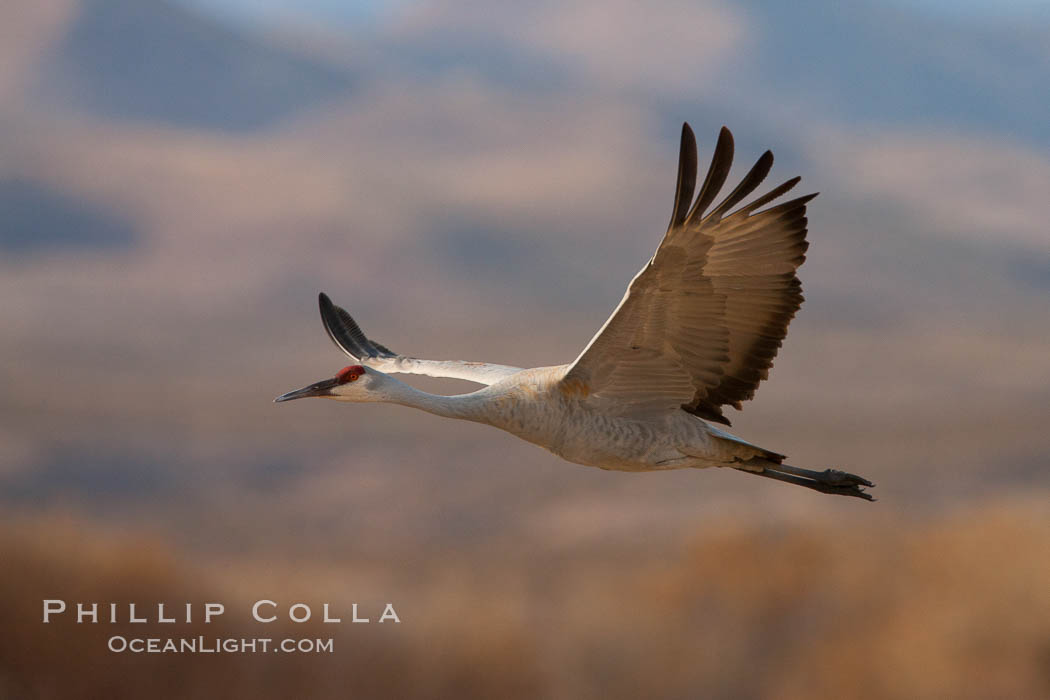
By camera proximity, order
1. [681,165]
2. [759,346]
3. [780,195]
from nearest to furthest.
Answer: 1. [681,165]
2. [780,195]
3. [759,346]

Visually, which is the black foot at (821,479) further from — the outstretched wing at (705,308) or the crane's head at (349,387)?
the crane's head at (349,387)

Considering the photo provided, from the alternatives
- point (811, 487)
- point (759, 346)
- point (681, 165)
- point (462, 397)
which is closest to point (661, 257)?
point (681, 165)

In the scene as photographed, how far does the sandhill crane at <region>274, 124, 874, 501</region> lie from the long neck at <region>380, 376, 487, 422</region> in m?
0.01

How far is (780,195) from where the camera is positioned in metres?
8.77

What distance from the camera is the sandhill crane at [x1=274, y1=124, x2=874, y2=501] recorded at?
8617mm

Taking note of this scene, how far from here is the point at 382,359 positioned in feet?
39.6

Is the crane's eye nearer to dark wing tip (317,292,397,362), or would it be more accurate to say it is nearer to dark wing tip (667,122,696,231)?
dark wing tip (317,292,397,362)

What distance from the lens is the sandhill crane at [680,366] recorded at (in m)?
8.62

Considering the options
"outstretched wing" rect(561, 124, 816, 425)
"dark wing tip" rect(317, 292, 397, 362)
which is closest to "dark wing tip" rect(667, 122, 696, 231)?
"outstretched wing" rect(561, 124, 816, 425)

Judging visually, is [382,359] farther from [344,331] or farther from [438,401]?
[438,401]

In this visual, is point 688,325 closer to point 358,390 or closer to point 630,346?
point 630,346

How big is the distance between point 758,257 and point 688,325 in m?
0.74

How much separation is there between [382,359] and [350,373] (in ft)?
6.95

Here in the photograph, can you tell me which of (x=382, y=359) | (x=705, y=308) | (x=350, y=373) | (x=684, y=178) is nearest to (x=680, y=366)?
(x=705, y=308)
